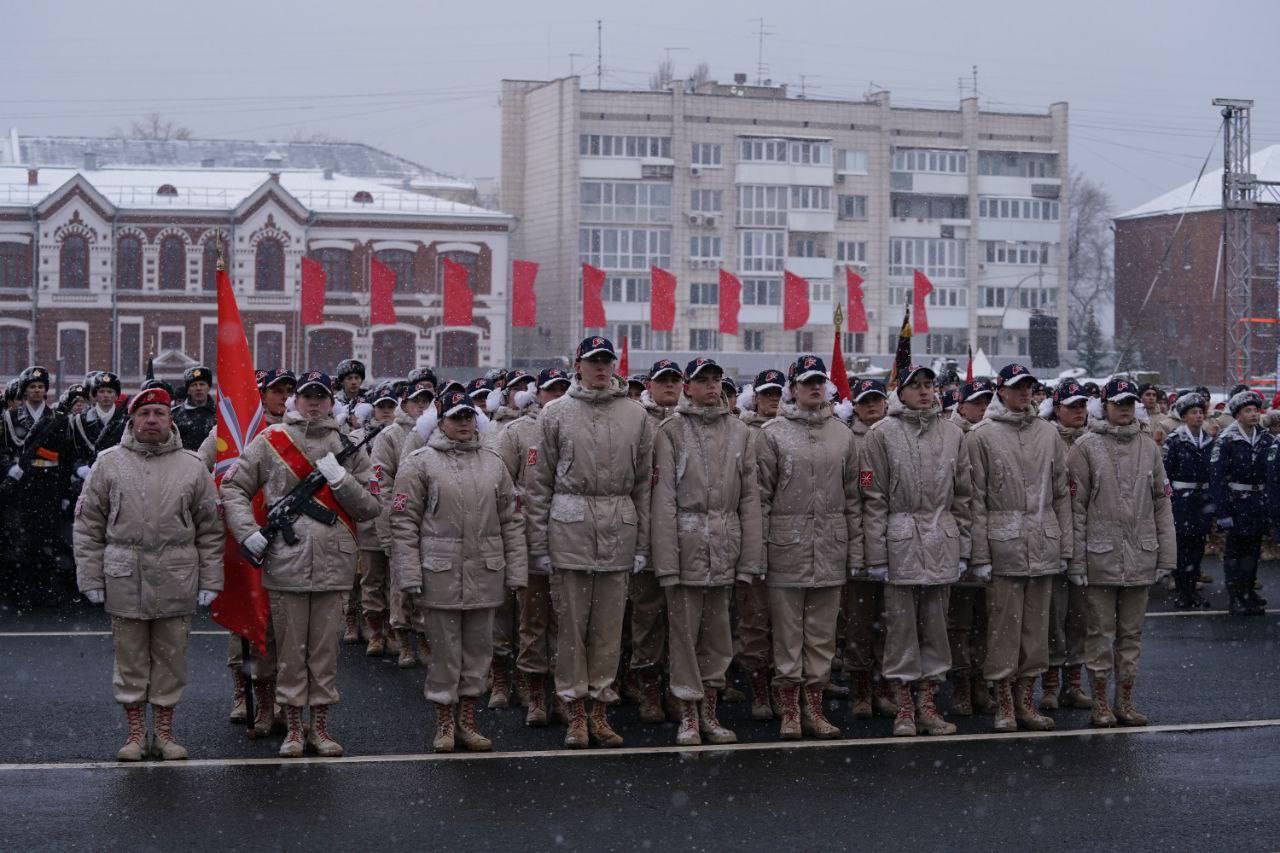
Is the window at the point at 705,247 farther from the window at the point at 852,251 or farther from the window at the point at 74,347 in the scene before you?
the window at the point at 74,347

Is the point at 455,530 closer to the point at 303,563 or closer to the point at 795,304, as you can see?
the point at 303,563

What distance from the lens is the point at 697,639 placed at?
10.4 metres

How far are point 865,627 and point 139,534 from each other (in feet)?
15.3

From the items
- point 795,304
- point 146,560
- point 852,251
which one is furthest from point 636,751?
point 852,251

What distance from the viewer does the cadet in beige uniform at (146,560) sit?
947cm

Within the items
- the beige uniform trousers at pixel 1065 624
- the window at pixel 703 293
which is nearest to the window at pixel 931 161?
the window at pixel 703 293

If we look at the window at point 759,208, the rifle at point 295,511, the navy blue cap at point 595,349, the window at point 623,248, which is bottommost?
the rifle at point 295,511

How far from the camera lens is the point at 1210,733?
10.4 meters

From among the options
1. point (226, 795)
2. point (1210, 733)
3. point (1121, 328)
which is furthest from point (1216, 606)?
point (1121, 328)

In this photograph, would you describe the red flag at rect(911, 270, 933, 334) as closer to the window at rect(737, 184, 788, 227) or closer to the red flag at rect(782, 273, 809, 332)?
the red flag at rect(782, 273, 809, 332)

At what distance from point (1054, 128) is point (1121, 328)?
11.7 m

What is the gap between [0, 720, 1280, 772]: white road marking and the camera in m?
9.34

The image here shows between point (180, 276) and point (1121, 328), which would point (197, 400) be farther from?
point (1121, 328)

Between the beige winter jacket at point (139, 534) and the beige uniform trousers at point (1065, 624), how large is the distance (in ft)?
18.1
